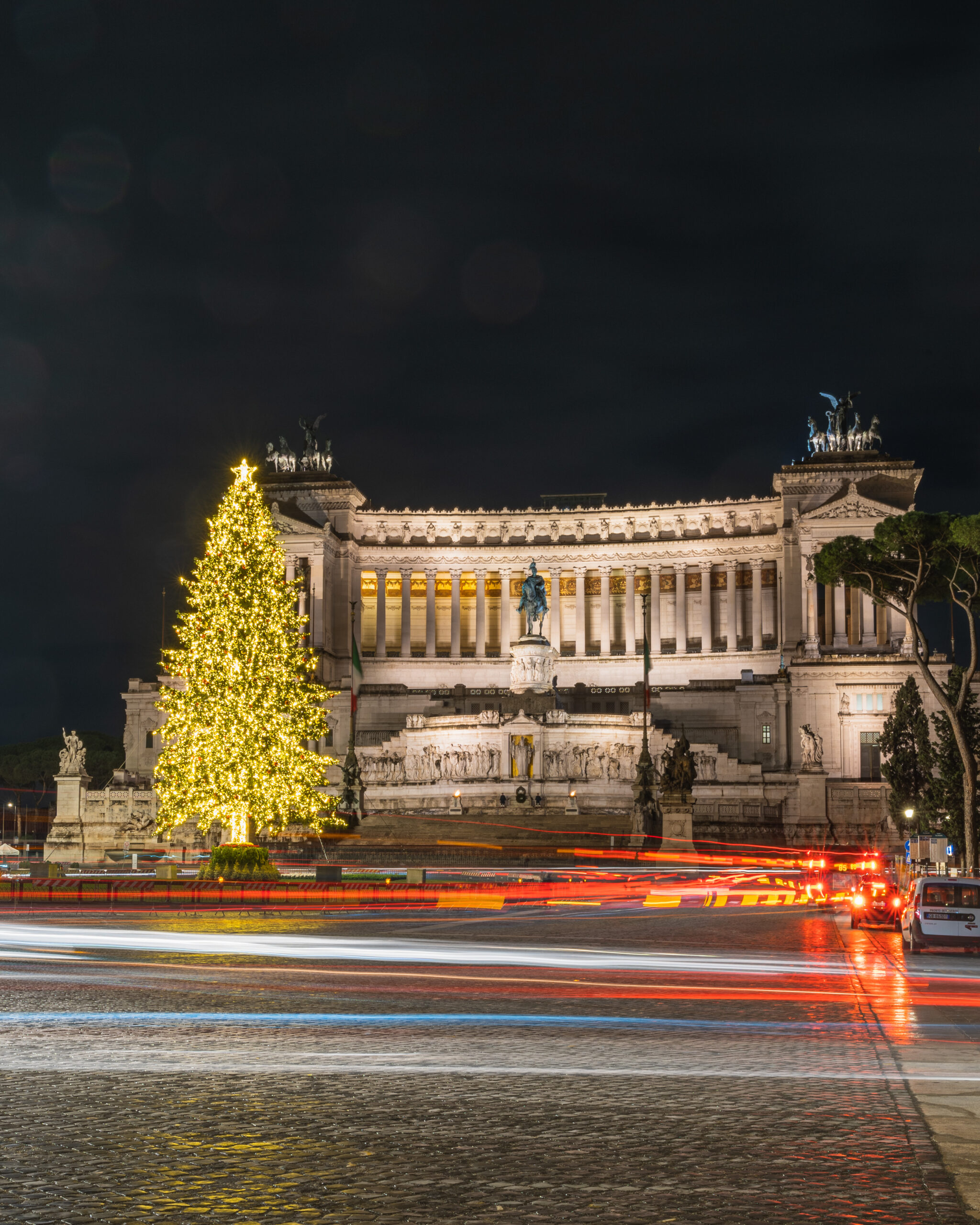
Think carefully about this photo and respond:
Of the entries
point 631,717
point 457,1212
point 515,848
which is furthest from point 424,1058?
point 631,717

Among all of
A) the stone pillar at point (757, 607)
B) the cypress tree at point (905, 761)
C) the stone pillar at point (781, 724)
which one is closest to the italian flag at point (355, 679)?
the stone pillar at point (781, 724)

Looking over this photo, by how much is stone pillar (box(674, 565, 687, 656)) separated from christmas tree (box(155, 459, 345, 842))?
59.8m

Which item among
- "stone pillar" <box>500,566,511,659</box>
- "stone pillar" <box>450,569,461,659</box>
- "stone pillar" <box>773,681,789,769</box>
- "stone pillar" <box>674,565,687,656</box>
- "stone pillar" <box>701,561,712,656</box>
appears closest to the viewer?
"stone pillar" <box>773,681,789,769</box>

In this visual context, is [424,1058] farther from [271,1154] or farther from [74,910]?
[74,910]

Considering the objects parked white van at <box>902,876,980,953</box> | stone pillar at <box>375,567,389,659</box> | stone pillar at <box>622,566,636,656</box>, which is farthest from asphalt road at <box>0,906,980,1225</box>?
stone pillar at <box>375,567,389,659</box>

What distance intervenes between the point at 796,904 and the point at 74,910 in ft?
65.5

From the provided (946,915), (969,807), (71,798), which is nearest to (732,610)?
(71,798)

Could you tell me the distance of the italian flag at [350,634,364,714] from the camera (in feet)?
281

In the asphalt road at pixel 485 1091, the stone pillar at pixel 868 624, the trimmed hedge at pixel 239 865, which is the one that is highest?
the stone pillar at pixel 868 624

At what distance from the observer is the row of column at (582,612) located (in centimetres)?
10506

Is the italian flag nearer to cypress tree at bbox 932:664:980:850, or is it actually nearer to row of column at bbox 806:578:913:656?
row of column at bbox 806:578:913:656

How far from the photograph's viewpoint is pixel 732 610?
105062 millimetres

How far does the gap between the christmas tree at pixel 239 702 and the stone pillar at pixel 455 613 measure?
63065 mm

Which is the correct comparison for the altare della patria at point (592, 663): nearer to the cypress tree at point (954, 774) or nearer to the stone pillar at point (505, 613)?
the stone pillar at point (505, 613)
